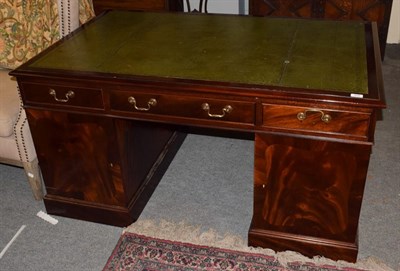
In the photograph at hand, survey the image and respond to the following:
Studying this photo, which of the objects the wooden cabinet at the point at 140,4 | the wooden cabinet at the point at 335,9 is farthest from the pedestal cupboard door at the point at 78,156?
the wooden cabinet at the point at 335,9

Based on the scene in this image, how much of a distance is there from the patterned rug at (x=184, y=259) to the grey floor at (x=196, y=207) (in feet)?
0.27

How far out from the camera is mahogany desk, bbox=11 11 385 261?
1621mm

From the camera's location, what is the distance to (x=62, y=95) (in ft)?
6.07

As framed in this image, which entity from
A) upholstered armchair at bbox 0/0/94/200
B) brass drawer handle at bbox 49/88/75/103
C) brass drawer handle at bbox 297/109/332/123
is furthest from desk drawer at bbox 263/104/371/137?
upholstered armchair at bbox 0/0/94/200

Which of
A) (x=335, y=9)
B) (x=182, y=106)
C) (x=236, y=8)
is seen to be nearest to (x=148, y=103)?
(x=182, y=106)

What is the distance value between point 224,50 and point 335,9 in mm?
1667

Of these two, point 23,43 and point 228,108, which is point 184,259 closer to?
point 228,108

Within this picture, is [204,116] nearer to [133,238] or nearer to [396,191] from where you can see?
[133,238]

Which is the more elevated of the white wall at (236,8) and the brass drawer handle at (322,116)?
the brass drawer handle at (322,116)

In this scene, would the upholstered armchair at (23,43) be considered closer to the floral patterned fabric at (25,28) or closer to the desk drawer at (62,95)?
the floral patterned fabric at (25,28)

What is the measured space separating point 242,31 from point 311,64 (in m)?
0.45

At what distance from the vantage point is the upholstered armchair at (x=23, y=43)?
211 cm

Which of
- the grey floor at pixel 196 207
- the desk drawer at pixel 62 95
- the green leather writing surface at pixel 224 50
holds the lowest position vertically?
the grey floor at pixel 196 207

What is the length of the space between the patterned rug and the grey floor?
8 cm
